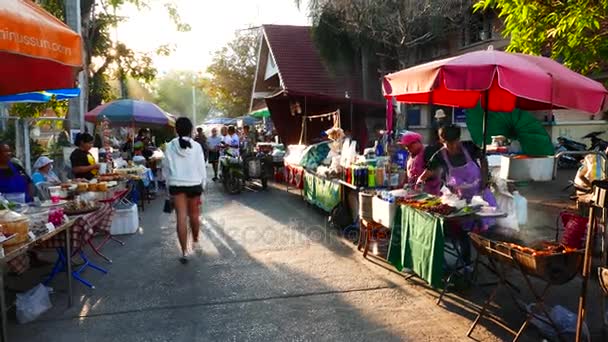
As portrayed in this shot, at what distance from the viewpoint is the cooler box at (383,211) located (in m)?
5.43

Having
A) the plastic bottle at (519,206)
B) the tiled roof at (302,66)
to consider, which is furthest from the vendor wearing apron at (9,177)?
the tiled roof at (302,66)

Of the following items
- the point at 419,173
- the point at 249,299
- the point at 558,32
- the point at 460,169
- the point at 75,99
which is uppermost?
the point at 558,32

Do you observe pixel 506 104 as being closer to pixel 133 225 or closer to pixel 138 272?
pixel 138 272

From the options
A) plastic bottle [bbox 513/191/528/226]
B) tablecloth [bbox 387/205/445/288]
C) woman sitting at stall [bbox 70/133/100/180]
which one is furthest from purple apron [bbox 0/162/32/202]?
plastic bottle [bbox 513/191/528/226]

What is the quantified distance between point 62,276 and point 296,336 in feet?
11.2

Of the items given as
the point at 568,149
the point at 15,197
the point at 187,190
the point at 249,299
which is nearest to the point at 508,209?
the point at 249,299

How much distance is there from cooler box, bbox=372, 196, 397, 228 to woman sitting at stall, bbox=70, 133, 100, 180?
5.12 metres

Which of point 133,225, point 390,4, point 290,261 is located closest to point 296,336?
point 290,261

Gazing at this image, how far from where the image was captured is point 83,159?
7.98 m

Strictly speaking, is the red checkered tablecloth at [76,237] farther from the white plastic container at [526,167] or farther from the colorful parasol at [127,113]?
the colorful parasol at [127,113]

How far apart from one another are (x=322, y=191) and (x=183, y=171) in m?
3.16

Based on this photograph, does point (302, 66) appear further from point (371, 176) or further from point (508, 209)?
point (508, 209)

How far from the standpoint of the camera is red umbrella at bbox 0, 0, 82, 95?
3154 millimetres

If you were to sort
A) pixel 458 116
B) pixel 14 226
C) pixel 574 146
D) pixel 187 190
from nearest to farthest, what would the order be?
pixel 14 226 < pixel 187 190 < pixel 574 146 < pixel 458 116
